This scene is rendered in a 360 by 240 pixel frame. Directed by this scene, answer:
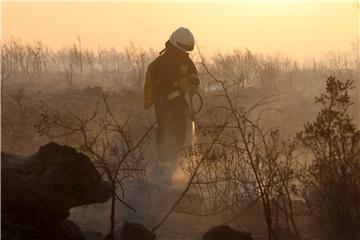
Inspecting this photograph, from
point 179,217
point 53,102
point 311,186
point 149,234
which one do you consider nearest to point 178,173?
point 179,217

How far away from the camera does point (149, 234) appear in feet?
13.8

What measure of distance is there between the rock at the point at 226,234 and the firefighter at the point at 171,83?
2914 mm

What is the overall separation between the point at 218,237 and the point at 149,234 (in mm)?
467

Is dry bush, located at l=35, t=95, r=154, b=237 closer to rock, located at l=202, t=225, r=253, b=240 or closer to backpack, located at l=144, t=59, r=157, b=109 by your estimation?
backpack, located at l=144, t=59, r=157, b=109

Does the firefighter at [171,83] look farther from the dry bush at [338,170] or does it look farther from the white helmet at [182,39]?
the dry bush at [338,170]

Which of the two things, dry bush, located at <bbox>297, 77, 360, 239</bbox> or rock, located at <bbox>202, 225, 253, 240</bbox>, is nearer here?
rock, located at <bbox>202, 225, 253, 240</bbox>

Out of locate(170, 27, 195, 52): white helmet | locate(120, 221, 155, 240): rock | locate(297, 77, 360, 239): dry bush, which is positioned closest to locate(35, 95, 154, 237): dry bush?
locate(120, 221, 155, 240): rock

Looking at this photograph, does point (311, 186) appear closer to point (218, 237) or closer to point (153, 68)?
point (218, 237)

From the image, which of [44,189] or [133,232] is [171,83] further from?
[44,189]

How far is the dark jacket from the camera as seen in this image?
732 cm

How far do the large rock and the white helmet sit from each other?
11.7 ft

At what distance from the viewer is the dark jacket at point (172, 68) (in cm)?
732

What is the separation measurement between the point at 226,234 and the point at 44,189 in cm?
125

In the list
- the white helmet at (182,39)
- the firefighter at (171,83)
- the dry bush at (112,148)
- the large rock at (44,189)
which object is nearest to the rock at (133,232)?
the dry bush at (112,148)
